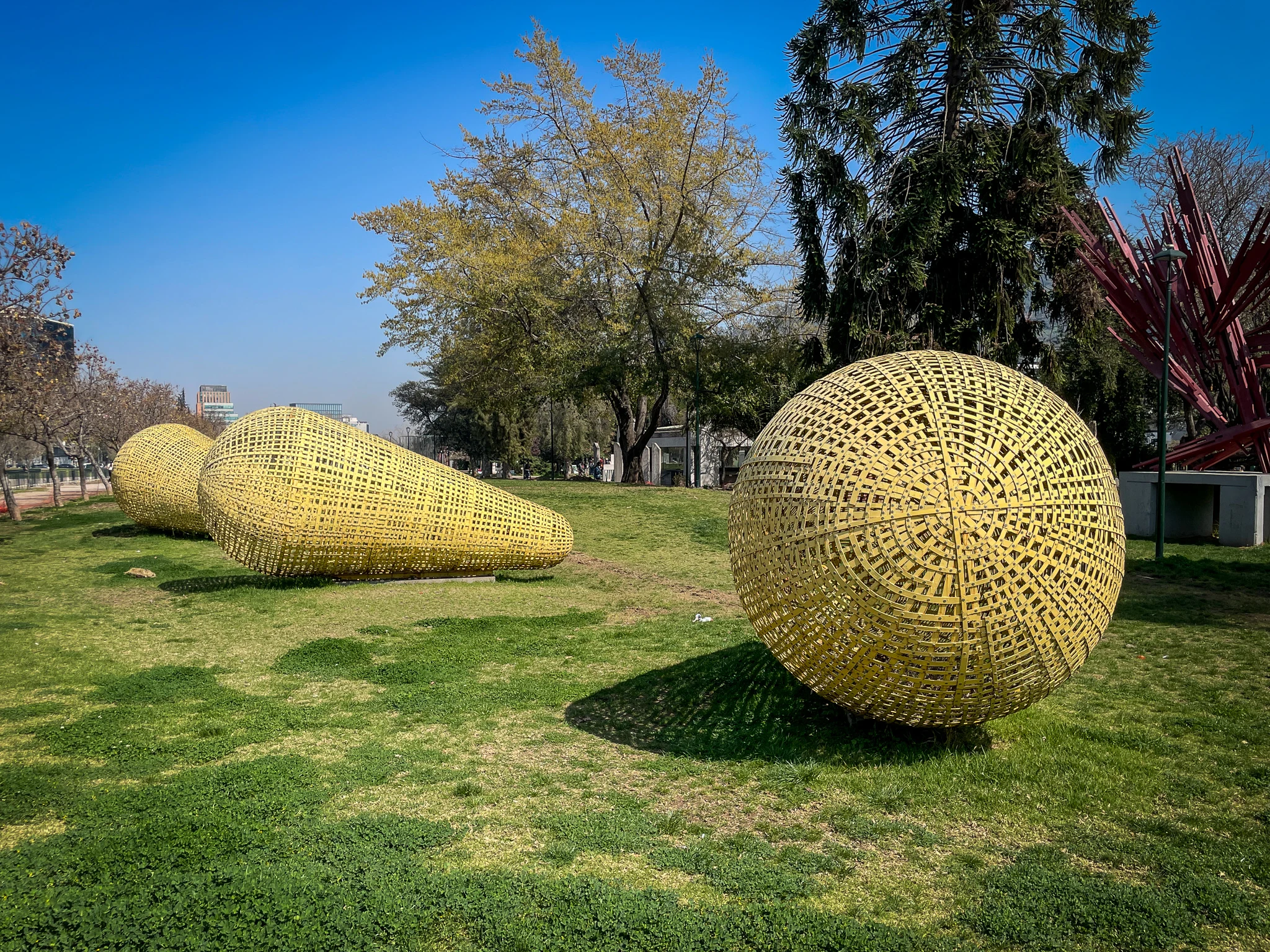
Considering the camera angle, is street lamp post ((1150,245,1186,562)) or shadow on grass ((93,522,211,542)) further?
shadow on grass ((93,522,211,542))

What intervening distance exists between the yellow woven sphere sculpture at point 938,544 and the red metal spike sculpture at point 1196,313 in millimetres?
13599

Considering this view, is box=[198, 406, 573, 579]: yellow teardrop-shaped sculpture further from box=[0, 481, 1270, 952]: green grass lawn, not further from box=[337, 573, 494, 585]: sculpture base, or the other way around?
box=[0, 481, 1270, 952]: green grass lawn

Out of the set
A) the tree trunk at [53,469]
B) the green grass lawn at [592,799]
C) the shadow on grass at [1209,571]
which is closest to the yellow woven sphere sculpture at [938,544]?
the green grass lawn at [592,799]

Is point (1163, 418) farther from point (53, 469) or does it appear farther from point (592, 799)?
point (53, 469)

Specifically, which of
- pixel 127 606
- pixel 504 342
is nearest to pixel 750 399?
pixel 504 342

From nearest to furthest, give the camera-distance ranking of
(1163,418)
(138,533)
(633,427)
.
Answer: (1163,418)
(138,533)
(633,427)

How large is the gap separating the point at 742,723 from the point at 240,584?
8366mm

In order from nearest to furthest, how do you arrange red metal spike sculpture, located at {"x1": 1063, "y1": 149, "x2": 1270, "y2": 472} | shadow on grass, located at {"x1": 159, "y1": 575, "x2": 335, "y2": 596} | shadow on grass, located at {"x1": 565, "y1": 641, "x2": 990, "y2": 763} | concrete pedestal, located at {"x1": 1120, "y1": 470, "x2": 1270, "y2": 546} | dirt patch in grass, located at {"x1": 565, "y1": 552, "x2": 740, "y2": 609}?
shadow on grass, located at {"x1": 565, "y1": 641, "x2": 990, "y2": 763} → dirt patch in grass, located at {"x1": 565, "y1": 552, "x2": 740, "y2": 609} → shadow on grass, located at {"x1": 159, "y1": 575, "x2": 335, "y2": 596} → concrete pedestal, located at {"x1": 1120, "y1": 470, "x2": 1270, "y2": 546} → red metal spike sculpture, located at {"x1": 1063, "y1": 149, "x2": 1270, "y2": 472}

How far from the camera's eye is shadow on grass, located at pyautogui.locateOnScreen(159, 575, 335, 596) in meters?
10.9

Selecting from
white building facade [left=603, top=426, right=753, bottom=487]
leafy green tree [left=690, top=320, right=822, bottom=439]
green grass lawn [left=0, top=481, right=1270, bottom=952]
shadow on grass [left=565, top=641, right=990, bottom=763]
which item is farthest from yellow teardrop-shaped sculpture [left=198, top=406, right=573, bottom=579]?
white building facade [left=603, top=426, right=753, bottom=487]

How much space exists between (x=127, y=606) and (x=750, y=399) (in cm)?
1760

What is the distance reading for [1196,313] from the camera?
666 inches

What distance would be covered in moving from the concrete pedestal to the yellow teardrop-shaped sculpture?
1329 centimetres

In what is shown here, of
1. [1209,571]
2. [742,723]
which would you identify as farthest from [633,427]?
[742,723]
